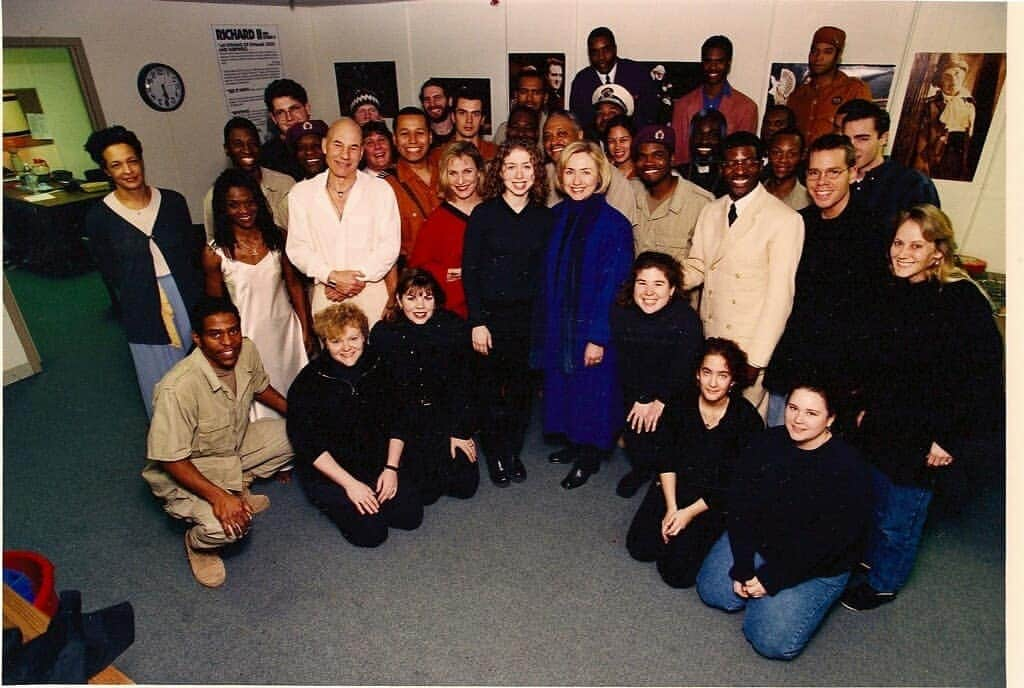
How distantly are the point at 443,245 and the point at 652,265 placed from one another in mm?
985

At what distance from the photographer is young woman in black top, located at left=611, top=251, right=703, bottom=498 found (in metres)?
2.54

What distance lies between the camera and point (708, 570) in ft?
7.77

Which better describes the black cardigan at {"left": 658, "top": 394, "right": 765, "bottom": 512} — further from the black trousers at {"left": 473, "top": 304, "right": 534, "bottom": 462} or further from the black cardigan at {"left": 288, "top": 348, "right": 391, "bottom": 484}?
the black cardigan at {"left": 288, "top": 348, "right": 391, "bottom": 484}

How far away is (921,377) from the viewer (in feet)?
6.82

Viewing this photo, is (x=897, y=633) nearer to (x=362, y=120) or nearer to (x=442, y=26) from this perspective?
(x=362, y=120)

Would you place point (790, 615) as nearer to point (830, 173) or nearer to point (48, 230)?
point (830, 173)

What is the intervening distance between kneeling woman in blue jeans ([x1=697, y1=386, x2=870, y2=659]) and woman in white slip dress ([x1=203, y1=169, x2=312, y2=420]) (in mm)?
2245

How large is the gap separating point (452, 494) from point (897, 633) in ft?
6.27

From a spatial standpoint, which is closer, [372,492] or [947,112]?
[372,492]

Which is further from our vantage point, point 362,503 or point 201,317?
point 362,503

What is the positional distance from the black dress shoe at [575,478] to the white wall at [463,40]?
7.23ft

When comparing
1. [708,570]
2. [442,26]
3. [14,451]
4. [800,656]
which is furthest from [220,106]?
[800,656]

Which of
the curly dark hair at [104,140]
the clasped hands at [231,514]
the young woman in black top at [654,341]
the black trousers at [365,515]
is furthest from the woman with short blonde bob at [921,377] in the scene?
the curly dark hair at [104,140]

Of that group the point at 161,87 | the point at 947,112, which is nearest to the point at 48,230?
the point at 161,87
